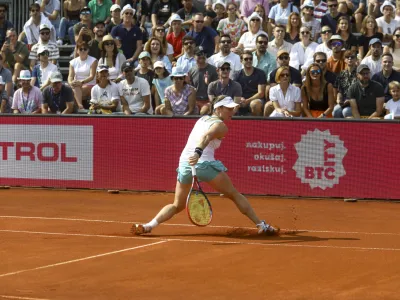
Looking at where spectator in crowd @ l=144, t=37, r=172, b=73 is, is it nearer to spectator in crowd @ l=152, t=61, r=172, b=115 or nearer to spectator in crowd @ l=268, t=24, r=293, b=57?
spectator in crowd @ l=152, t=61, r=172, b=115

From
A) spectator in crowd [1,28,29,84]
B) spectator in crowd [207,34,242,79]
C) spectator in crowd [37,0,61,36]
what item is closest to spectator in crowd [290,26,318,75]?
spectator in crowd [207,34,242,79]

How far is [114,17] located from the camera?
71.3 feet

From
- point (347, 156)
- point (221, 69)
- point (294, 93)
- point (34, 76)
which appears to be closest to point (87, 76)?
point (34, 76)

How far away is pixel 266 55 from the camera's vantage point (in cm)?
1911

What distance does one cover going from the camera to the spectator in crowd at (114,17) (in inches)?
853

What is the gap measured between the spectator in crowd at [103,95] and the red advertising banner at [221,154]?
90 centimetres

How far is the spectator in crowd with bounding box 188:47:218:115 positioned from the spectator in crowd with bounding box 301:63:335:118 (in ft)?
7.07

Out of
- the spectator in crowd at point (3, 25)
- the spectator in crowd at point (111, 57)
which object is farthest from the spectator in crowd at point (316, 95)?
the spectator in crowd at point (3, 25)

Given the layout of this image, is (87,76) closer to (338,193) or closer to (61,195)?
(61,195)

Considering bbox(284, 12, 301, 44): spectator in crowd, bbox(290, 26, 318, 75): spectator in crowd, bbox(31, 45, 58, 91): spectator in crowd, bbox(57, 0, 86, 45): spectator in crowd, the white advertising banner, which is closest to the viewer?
the white advertising banner

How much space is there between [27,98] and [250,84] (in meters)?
4.83

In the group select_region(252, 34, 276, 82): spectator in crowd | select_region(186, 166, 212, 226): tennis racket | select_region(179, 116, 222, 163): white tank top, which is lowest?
select_region(186, 166, 212, 226): tennis racket

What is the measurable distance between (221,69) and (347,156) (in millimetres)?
3200

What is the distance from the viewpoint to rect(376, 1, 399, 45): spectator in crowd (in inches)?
771
